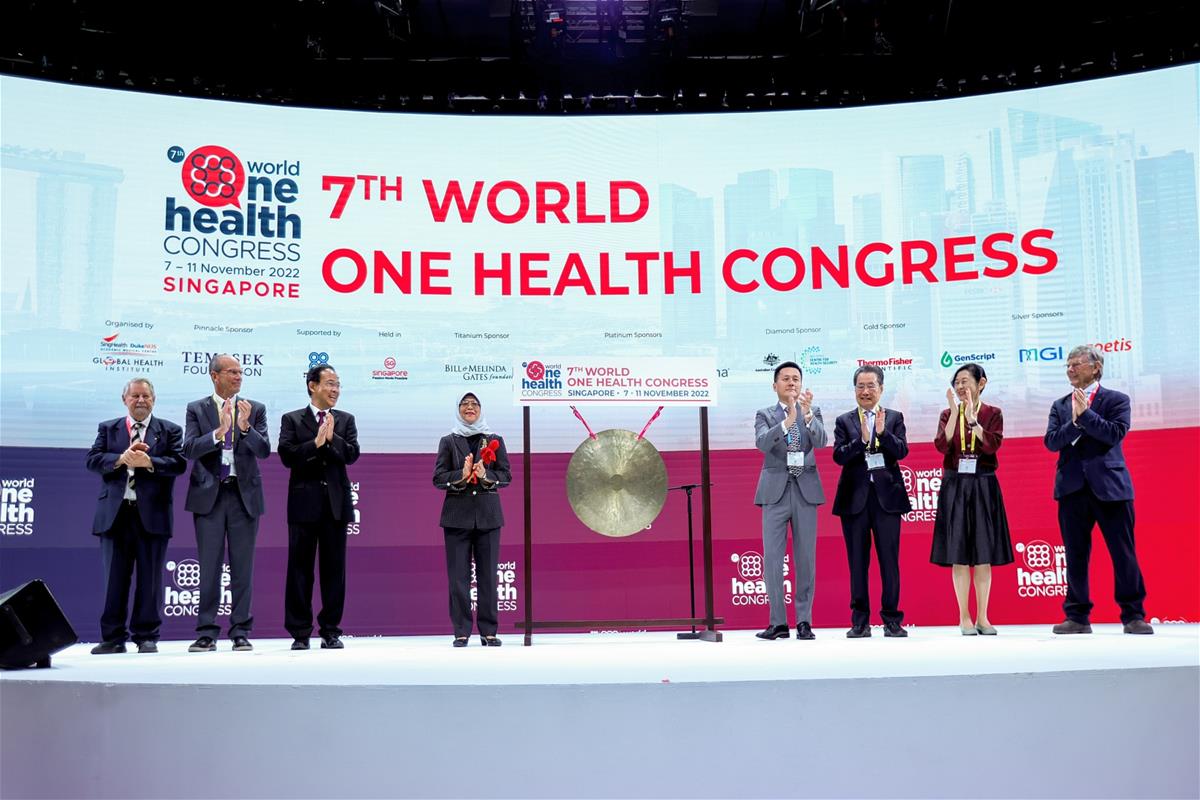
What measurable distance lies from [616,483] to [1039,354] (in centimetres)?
354

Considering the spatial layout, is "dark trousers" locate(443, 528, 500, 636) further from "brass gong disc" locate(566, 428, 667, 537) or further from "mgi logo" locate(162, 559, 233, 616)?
"mgi logo" locate(162, 559, 233, 616)

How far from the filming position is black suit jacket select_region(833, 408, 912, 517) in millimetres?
6199

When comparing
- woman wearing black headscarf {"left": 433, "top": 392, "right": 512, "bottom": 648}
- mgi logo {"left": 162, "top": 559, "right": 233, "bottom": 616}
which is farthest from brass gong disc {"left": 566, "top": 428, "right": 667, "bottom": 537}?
mgi logo {"left": 162, "top": 559, "right": 233, "bottom": 616}

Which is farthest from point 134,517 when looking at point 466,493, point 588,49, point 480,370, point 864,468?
point 588,49

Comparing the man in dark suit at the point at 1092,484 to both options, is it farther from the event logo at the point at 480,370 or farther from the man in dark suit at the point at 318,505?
the man in dark suit at the point at 318,505

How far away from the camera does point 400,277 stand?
326 inches

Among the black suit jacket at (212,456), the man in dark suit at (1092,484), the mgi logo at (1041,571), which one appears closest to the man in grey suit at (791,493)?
the man in dark suit at (1092,484)

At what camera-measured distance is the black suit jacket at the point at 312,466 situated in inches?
238

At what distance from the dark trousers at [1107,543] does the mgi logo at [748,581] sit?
94.2 inches

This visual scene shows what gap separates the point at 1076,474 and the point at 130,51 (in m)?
7.31

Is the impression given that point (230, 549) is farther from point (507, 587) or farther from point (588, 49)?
point (588, 49)

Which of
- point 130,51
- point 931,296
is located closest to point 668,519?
point 931,296

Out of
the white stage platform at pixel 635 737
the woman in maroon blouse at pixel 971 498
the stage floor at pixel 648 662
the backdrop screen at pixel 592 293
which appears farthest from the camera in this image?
the backdrop screen at pixel 592 293

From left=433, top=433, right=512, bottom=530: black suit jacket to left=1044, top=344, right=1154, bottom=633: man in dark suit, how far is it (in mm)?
3315
